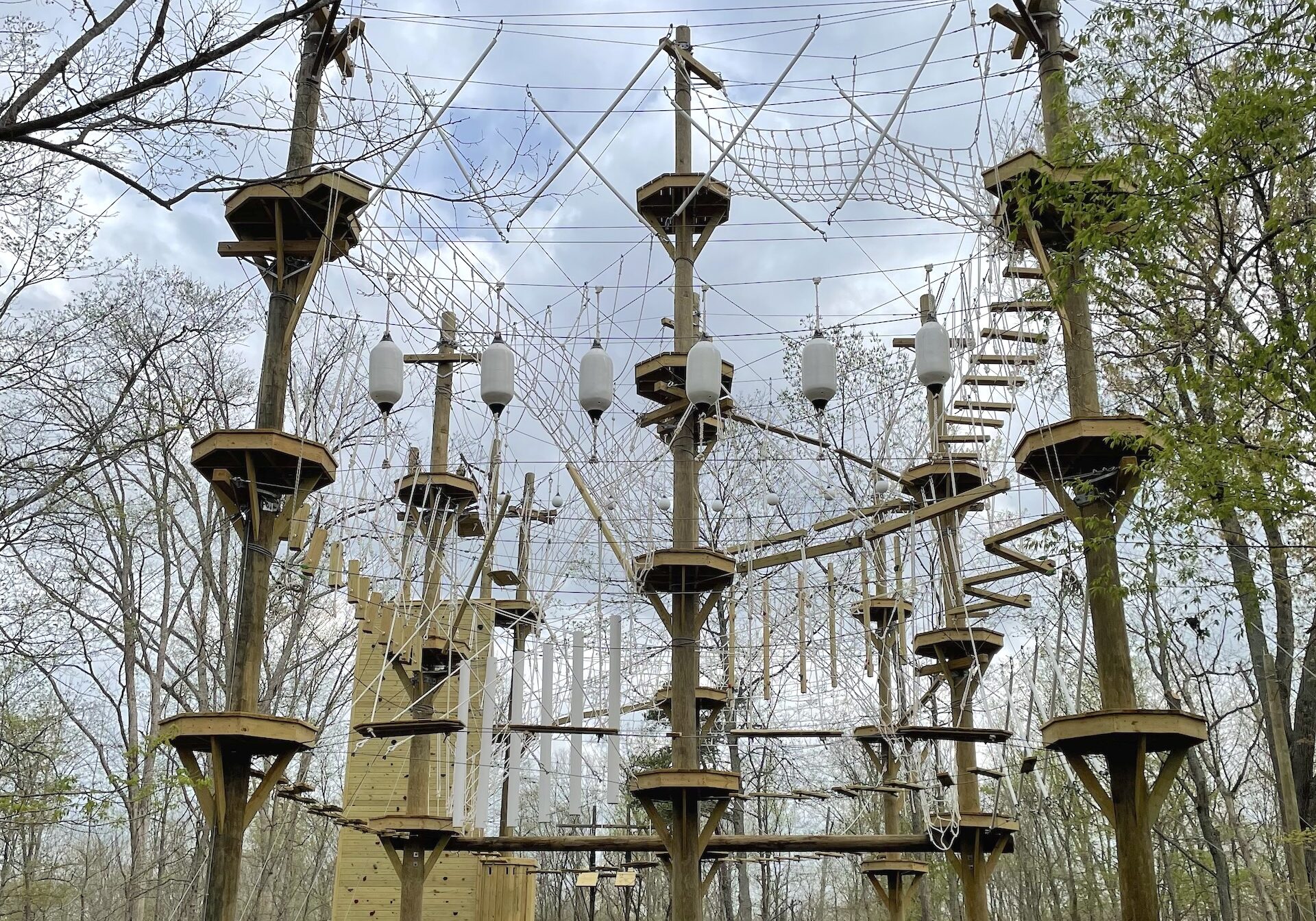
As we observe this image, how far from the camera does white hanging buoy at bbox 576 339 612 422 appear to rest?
7.27m

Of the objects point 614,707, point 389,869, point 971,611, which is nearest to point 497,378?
point 614,707

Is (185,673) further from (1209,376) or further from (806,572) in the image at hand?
(1209,376)

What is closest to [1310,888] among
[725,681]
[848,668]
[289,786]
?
[848,668]

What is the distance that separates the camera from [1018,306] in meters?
9.27

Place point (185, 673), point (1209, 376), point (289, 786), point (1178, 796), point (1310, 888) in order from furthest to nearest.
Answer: point (1178, 796)
point (185, 673)
point (1310, 888)
point (289, 786)
point (1209, 376)

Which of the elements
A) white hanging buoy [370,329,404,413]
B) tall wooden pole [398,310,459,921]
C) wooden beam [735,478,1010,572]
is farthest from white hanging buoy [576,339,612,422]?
tall wooden pole [398,310,459,921]

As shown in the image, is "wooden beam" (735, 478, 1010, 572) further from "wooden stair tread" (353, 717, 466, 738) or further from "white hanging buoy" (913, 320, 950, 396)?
"wooden stair tread" (353, 717, 466, 738)

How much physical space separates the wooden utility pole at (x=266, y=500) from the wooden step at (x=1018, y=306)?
4.88 meters

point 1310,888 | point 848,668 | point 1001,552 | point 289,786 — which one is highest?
point 1001,552

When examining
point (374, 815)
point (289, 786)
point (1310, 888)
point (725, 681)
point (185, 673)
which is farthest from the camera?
point (185, 673)

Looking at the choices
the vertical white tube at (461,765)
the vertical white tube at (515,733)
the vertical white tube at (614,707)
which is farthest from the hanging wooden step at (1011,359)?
the vertical white tube at (461,765)

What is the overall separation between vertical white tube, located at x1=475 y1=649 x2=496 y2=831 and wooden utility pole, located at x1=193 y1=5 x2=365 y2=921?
3113 mm

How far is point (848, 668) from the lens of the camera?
37.5 ft

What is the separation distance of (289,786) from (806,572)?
5186 millimetres
